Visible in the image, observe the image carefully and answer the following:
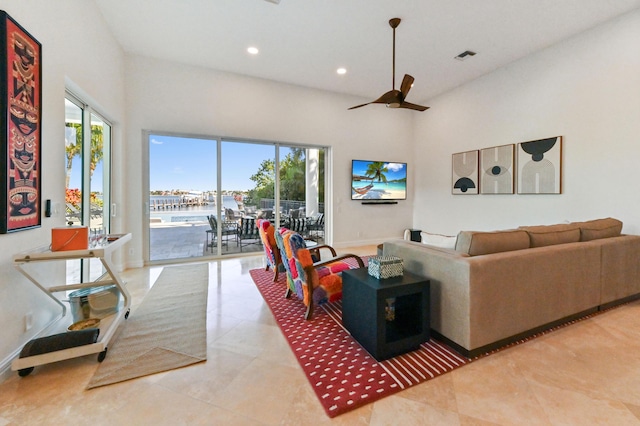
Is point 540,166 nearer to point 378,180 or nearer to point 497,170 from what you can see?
point 497,170

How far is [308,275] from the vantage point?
267cm

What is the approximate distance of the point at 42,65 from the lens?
232 cm

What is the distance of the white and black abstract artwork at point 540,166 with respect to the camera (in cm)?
436

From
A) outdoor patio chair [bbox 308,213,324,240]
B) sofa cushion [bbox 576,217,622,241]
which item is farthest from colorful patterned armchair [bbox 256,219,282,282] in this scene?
sofa cushion [bbox 576,217,622,241]

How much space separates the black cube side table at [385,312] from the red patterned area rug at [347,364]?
0.08m

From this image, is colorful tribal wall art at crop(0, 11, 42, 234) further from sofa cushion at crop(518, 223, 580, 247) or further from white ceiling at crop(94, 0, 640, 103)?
sofa cushion at crop(518, 223, 580, 247)

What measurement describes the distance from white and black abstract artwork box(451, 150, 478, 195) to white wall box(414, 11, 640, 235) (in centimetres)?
14

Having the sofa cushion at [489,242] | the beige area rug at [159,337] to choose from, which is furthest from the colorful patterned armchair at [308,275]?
the sofa cushion at [489,242]

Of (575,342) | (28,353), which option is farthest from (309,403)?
(575,342)

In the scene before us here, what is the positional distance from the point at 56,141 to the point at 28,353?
185cm

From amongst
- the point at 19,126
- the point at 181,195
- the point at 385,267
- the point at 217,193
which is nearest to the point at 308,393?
the point at 385,267

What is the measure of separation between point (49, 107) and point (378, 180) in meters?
5.81

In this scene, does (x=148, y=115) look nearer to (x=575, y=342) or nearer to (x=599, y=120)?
(x=575, y=342)

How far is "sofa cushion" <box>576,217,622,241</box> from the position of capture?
9.55 feet
